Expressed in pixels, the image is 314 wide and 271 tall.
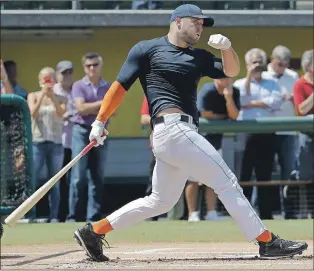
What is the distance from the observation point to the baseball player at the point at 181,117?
23.1 ft

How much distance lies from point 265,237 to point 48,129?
16.7 ft

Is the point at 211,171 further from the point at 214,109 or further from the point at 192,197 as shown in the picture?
the point at 214,109

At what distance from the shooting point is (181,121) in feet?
23.2

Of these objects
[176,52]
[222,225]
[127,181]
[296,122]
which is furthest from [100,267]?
[127,181]

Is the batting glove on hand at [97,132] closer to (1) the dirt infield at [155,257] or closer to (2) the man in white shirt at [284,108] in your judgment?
(1) the dirt infield at [155,257]

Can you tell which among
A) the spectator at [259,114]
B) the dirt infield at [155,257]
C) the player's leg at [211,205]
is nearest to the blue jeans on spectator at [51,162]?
the player's leg at [211,205]

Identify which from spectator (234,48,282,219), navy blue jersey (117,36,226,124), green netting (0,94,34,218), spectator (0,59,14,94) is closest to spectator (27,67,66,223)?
spectator (0,59,14,94)

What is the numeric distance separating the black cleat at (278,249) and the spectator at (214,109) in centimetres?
374

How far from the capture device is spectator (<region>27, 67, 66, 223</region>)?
11.5 metres

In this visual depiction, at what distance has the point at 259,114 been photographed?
11594 millimetres

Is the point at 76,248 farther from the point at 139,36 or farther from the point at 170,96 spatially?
the point at 139,36

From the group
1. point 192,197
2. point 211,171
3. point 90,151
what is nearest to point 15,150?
point 90,151

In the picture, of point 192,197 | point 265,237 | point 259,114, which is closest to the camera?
point 265,237

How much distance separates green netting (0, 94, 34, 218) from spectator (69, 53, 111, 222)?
0.80 meters
